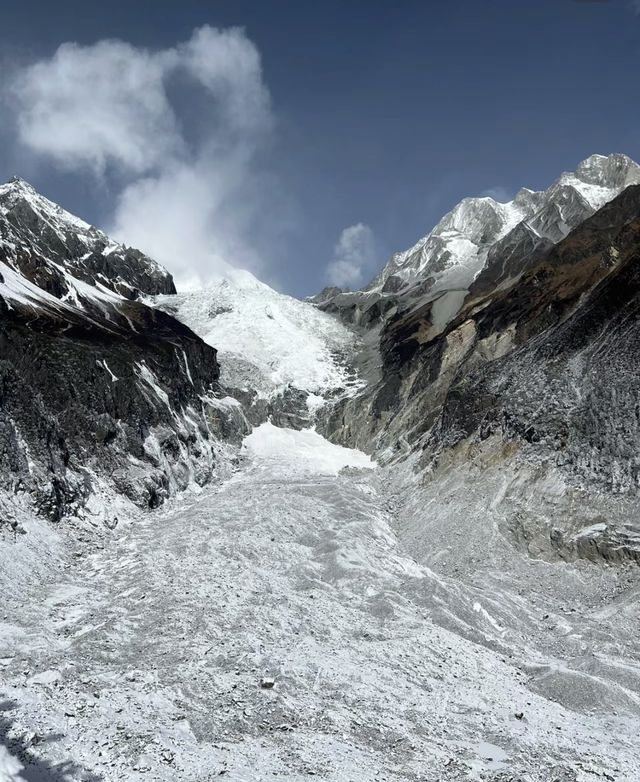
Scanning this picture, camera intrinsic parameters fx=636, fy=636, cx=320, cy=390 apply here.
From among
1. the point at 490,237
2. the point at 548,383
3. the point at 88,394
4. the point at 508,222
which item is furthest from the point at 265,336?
the point at 508,222

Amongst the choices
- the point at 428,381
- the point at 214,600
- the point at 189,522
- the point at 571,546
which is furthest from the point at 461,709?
the point at 428,381

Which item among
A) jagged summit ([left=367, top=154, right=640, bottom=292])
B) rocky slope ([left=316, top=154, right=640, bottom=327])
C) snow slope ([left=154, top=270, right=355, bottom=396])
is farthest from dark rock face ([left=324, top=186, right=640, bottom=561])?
jagged summit ([left=367, top=154, right=640, bottom=292])

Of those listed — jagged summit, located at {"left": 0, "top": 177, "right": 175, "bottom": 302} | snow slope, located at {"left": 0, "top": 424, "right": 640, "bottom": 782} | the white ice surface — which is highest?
jagged summit, located at {"left": 0, "top": 177, "right": 175, "bottom": 302}

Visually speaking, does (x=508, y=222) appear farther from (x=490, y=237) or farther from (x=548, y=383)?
(x=548, y=383)

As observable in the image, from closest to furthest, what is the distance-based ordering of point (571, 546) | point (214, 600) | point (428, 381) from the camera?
point (214, 600) < point (571, 546) < point (428, 381)

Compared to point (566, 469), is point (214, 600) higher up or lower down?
lower down

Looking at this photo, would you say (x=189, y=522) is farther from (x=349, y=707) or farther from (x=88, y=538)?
(x=349, y=707)

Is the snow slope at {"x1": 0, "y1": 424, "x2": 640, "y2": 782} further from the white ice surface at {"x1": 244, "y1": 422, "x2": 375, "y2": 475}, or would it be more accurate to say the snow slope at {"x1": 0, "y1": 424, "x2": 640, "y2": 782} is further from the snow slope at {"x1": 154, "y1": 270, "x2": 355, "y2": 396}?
the snow slope at {"x1": 154, "y1": 270, "x2": 355, "y2": 396}
